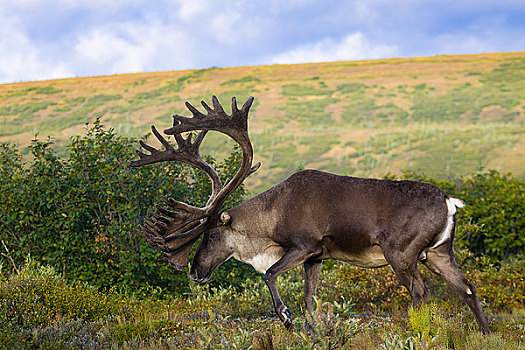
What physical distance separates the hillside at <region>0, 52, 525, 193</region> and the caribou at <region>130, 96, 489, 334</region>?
22.3 m

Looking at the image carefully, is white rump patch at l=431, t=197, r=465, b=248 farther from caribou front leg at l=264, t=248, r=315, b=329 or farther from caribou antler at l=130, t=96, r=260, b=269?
caribou antler at l=130, t=96, r=260, b=269

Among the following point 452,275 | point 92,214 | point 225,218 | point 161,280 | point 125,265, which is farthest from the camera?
point 92,214

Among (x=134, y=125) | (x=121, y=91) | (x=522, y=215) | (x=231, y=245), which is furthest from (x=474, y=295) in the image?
(x=121, y=91)

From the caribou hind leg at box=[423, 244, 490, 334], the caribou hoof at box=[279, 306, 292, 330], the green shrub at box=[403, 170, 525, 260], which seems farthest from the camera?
the green shrub at box=[403, 170, 525, 260]

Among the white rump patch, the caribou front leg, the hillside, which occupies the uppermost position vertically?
the white rump patch

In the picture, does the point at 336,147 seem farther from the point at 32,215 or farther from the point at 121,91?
the point at 32,215

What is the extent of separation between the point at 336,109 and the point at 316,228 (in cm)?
3546

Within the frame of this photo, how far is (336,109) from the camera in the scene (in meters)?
41.4

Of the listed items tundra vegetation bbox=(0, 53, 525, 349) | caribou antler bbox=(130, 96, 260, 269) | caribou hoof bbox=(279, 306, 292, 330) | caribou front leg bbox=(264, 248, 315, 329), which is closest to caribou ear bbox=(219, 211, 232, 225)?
caribou antler bbox=(130, 96, 260, 269)

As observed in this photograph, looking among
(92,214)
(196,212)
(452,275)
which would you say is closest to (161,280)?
(92,214)

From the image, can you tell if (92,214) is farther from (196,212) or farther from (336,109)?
(336,109)

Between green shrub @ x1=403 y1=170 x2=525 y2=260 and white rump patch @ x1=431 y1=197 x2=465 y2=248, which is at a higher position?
white rump patch @ x1=431 y1=197 x2=465 y2=248

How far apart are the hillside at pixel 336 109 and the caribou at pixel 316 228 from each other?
22.3m

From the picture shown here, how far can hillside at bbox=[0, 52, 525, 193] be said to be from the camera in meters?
32.9
